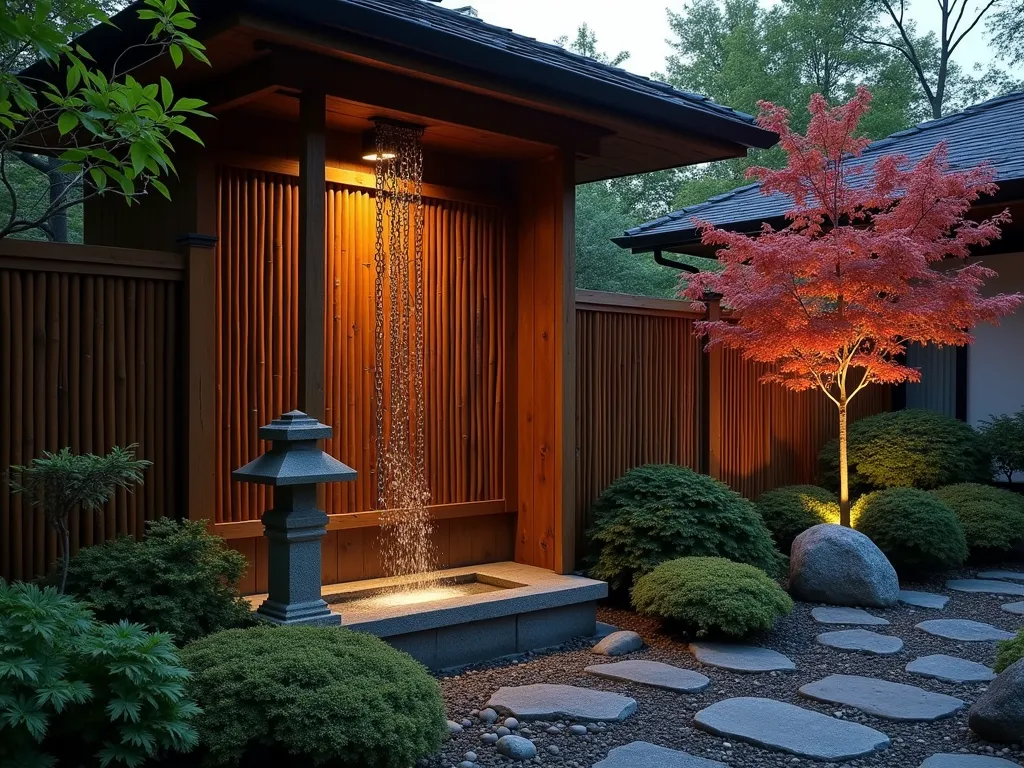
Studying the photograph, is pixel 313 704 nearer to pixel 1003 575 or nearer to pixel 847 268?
pixel 847 268

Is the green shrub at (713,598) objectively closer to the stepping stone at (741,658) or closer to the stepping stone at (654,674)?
the stepping stone at (741,658)

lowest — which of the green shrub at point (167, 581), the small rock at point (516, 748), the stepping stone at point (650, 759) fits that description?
the stepping stone at point (650, 759)

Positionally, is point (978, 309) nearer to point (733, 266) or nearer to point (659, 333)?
point (733, 266)

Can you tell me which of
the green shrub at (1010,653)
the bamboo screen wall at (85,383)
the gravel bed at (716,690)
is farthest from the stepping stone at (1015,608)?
the bamboo screen wall at (85,383)

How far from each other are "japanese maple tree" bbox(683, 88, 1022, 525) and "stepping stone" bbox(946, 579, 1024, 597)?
35.6 inches

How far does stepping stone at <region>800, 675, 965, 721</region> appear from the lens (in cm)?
416

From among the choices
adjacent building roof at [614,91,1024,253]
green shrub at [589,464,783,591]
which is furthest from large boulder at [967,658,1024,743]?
adjacent building roof at [614,91,1024,253]

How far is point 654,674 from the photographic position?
473 centimetres

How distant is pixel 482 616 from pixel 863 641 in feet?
7.23

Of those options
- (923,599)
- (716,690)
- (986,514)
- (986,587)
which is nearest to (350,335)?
(716,690)

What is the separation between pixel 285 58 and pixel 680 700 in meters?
3.51

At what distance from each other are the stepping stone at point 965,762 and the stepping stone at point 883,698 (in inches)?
17.8

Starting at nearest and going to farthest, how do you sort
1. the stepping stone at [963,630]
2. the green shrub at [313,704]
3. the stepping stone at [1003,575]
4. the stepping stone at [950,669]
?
the green shrub at [313,704] → the stepping stone at [950,669] → the stepping stone at [963,630] → the stepping stone at [1003,575]

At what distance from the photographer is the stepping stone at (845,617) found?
19.5 feet
